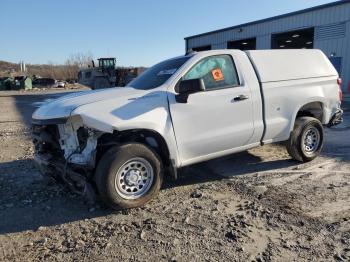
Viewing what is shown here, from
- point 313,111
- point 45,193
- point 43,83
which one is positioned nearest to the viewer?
point 45,193

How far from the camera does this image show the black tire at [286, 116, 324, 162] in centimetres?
661

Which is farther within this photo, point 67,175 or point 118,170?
point 67,175

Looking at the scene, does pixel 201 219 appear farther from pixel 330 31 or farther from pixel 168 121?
pixel 330 31

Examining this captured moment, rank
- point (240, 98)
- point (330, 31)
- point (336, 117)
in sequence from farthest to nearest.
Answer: point (330, 31)
point (336, 117)
point (240, 98)

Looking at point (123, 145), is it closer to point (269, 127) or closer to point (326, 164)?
point (269, 127)

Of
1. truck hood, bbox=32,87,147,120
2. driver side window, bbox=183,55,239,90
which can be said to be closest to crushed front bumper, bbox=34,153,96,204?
truck hood, bbox=32,87,147,120

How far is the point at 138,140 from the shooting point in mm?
5258

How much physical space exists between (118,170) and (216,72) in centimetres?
213

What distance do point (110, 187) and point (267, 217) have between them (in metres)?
1.93

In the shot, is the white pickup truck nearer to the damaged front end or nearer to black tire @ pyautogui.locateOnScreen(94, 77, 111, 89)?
the damaged front end

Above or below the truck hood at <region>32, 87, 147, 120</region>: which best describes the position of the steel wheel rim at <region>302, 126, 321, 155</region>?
below

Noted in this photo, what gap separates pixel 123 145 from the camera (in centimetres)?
482

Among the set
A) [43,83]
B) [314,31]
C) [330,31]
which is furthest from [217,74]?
[43,83]

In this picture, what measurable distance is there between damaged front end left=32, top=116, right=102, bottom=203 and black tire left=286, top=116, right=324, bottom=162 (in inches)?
139
